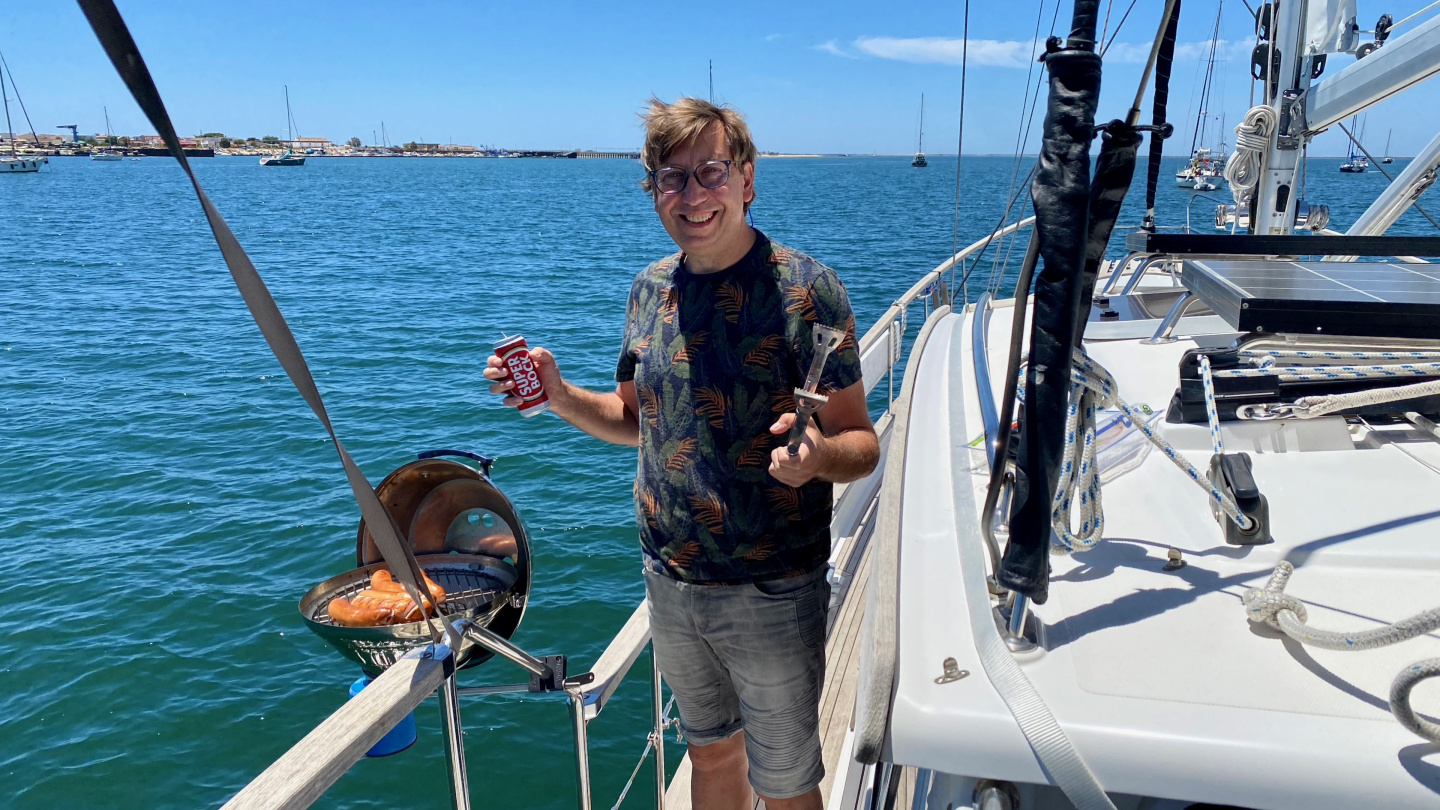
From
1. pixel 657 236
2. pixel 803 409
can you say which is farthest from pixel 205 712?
pixel 657 236

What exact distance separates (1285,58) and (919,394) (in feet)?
13.7

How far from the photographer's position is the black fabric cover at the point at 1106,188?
119cm

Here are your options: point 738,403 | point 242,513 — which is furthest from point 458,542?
point 242,513

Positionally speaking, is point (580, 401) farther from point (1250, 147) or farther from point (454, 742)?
point (1250, 147)

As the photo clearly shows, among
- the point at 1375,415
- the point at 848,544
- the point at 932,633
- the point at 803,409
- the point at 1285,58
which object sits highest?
the point at 1285,58

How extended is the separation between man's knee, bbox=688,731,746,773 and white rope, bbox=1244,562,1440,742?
1138 mm

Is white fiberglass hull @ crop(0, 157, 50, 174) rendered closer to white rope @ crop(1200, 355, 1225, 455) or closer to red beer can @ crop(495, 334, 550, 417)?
red beer can @ crop(495, 334, 550, 417)

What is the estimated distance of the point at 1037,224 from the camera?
1133 millimetres

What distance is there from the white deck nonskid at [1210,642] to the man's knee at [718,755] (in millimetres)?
664

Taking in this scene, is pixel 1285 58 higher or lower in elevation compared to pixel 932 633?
higher

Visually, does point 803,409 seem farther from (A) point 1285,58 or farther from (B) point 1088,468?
(A) point 1285,58

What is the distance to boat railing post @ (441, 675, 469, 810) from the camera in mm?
1643

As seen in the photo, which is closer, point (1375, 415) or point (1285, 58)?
point (1375, 415)

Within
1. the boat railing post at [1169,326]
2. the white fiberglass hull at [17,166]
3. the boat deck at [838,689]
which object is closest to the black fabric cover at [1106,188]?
the boat deck at [838,689]
